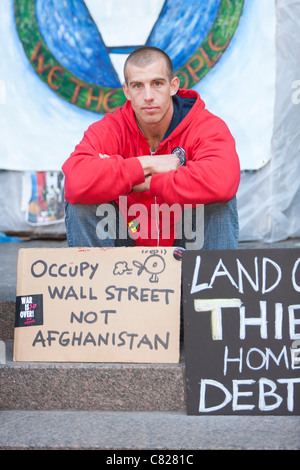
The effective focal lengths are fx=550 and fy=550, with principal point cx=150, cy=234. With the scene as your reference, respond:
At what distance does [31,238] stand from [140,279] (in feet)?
6.71

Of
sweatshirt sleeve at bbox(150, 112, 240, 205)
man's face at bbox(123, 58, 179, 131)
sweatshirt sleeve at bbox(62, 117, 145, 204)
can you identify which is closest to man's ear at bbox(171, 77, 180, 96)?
man's face at bbox(123, 58, 179, 131)

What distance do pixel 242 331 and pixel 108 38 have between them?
94.9 inches

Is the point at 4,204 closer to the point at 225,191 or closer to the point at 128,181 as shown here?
the point at 128,181

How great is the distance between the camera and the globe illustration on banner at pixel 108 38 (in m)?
3.49

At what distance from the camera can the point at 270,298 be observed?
1.88 metres

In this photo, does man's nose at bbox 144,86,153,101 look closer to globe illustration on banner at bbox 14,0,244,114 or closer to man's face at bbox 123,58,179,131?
man's face at bbox 123,58,179,131

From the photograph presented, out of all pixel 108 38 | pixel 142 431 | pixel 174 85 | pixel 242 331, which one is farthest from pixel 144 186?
pixel 108 38

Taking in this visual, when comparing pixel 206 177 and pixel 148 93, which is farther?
pixel 148 93

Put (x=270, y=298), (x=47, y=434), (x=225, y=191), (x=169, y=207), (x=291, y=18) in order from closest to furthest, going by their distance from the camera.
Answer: (x=47, y=434)
(x=270, y=298)
(x=225, y=191)
(x=169, y=207)
(x=291, y=18)

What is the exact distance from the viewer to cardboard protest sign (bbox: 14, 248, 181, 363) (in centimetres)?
193

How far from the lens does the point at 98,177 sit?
6.98 feet

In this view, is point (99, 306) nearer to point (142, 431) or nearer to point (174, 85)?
point (142, 431)

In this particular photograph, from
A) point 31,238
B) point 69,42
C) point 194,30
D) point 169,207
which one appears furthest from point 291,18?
point 31,238

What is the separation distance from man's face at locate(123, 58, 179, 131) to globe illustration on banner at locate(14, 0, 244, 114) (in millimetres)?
1260
